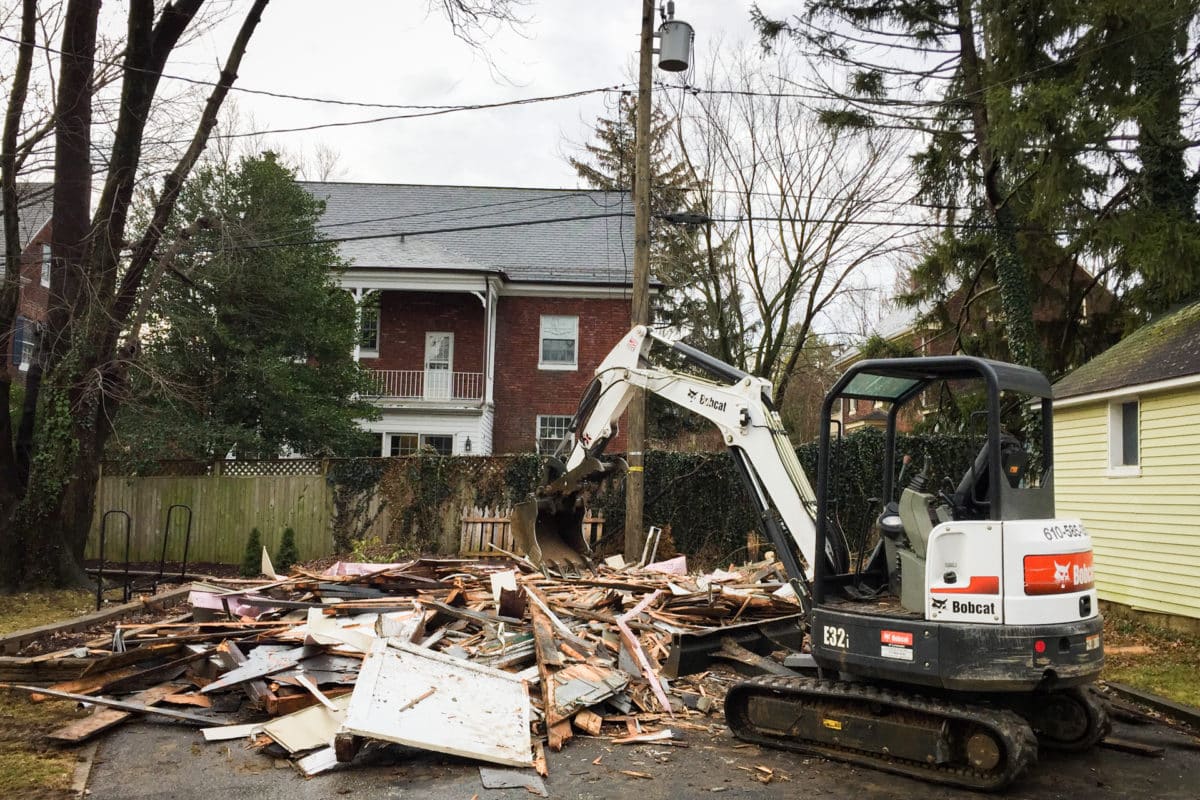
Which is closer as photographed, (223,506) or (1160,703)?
(1160,703)

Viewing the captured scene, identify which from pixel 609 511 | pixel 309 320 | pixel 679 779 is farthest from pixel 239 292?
pixel 679 779

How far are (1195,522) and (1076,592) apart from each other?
650 centimetres

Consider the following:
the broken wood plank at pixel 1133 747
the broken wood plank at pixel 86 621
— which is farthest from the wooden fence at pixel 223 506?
the broken wood plank at pixel 1133 747

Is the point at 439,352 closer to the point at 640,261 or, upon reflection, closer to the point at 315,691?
the point at 640,261

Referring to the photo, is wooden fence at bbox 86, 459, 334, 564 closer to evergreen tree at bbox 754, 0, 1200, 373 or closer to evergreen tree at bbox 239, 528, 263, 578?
evergreen tree at bbox 239, 528, 263, 578

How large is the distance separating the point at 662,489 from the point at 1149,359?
7819mm

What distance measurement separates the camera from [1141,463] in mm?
11938

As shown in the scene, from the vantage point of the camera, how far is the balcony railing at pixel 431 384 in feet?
83.0

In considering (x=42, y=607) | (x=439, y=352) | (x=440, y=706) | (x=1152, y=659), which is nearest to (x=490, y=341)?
(x=439, y=352)

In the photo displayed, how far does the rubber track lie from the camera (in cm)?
554

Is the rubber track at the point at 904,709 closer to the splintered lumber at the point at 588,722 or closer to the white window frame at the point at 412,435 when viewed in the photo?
the splintered lumber at the point at 588,722

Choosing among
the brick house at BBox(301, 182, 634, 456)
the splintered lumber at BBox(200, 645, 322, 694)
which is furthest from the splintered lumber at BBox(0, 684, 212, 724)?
the brick house at BBox(301, 182, 634, 456)

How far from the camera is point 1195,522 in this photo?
10898 mm

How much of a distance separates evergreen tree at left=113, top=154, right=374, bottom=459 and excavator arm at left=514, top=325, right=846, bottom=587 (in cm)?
980
